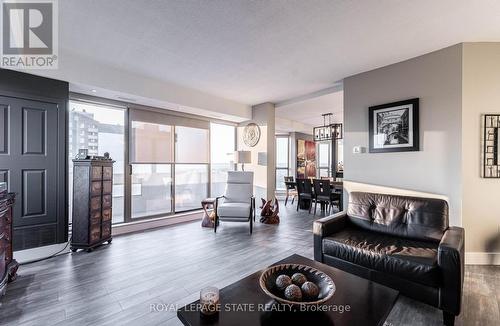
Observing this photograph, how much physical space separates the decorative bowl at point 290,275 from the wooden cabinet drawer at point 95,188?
2.94m

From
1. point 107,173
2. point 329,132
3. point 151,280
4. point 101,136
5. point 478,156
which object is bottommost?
point 151,280

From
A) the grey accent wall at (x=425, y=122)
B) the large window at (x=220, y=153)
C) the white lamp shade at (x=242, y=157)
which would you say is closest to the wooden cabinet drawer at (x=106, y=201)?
the large window at (x=220, y=153)

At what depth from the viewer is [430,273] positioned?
70.6 inches

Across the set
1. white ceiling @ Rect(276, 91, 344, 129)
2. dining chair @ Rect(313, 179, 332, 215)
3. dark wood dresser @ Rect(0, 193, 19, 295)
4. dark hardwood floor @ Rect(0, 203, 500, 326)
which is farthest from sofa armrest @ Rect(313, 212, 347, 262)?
dark wood dresser @ Rect(0, 193, 19, 295)

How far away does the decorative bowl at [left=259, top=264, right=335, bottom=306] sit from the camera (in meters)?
1.23

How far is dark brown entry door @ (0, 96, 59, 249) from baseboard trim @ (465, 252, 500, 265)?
5.44 m

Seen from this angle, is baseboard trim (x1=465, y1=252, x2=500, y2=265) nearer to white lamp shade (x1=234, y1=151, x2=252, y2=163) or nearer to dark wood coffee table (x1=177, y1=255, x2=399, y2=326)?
dark wood coffee table (x1=177, y1=255, x2=399, y2=326)

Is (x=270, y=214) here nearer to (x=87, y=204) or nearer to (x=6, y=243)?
(x=87, y=204)

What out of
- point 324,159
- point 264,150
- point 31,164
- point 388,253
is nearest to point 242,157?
point 264,150

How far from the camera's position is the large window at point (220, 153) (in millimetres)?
5773

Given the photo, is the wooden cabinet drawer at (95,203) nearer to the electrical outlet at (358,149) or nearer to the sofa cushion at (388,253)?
the sofa cushion at (388,253)

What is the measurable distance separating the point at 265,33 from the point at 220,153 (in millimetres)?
3732

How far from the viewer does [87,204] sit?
3203 millimetres

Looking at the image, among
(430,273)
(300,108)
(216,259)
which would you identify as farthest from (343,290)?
(300,108)
